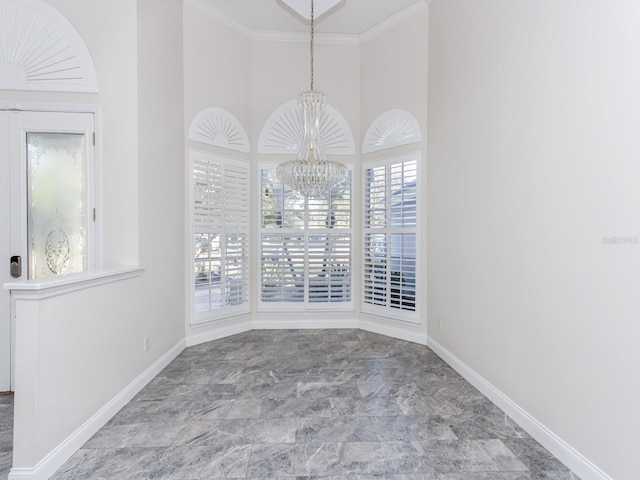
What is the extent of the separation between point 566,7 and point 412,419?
115 inches

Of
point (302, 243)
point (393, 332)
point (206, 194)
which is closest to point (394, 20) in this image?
point (302, 243)

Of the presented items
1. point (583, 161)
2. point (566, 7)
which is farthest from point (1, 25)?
point (583, 161)

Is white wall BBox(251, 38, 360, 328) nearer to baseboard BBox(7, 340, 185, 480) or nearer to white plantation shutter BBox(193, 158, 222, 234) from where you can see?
white plantation shutter BBox(193, 158, 222, 234)

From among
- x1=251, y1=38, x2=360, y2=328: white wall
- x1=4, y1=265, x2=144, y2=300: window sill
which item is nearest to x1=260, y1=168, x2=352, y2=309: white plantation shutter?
x1=251, y1=38, x2=360, y2=328: white wall

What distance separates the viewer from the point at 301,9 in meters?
3.90

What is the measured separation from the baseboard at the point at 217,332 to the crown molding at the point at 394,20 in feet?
14.2

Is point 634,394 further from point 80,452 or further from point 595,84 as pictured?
point 80,452

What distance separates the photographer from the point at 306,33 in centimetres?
444

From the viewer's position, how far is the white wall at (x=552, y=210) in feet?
5.37

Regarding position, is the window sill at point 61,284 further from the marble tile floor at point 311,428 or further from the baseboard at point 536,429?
the baseboard at point 536,429

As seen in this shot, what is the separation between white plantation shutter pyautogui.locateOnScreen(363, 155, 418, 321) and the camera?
4004mm

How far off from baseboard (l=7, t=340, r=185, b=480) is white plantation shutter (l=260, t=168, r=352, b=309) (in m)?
1.88

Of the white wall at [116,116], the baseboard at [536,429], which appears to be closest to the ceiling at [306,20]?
the white wall at [116,116]

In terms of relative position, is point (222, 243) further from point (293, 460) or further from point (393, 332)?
point (293, 460)
